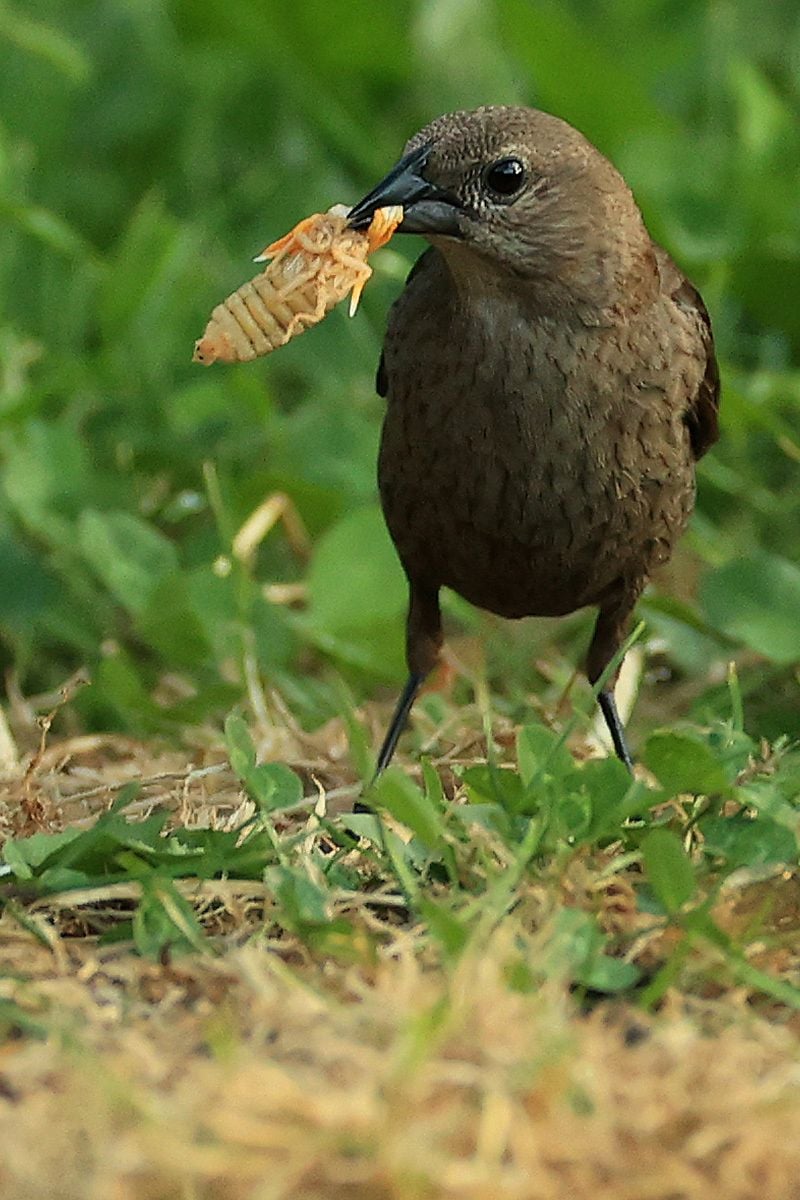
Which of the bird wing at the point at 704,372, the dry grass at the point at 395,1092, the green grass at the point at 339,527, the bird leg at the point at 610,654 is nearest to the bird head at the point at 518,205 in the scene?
the bird wing at the point at 704,372

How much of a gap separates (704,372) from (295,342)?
92.7 inches

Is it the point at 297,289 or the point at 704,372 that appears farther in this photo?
the point at 704,372

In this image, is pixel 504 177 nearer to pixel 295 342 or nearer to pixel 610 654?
pixel 610 654

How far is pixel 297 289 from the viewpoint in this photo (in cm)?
348

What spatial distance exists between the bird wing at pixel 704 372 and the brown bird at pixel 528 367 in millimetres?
49

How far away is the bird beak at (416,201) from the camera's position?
11.2 ft

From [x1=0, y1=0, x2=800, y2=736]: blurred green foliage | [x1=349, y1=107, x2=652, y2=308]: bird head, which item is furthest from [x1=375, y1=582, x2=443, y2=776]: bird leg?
[x1=349, y1=107, x2=652, y2=308]: bird head

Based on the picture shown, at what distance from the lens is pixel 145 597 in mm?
4633

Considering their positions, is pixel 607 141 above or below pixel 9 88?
below

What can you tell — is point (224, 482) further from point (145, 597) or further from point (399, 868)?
point (399, 868)

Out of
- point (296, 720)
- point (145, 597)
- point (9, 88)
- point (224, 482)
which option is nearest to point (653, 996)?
point (296, 720)

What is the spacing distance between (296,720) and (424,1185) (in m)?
2.31

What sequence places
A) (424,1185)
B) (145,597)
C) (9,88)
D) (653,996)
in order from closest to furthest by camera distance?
(424,1185)
(653,996)
(145,597)
(9,88)

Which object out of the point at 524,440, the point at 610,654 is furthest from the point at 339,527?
the point at 524,440
